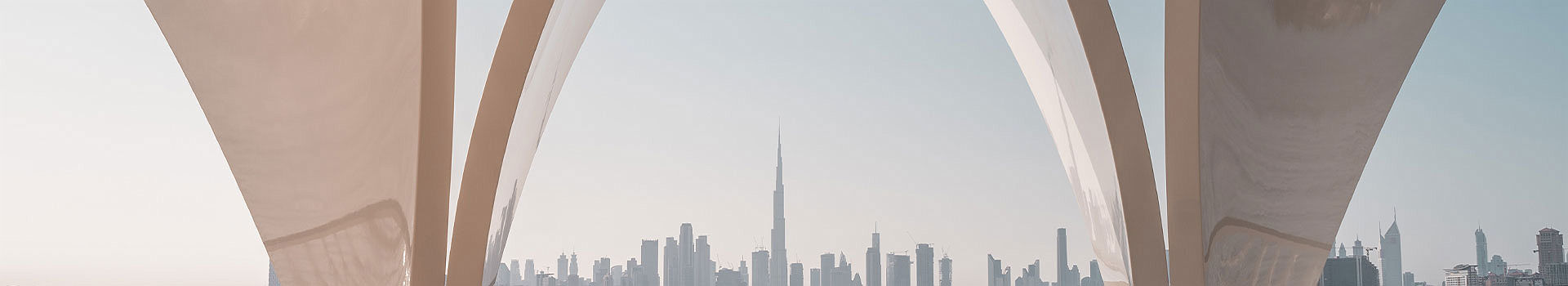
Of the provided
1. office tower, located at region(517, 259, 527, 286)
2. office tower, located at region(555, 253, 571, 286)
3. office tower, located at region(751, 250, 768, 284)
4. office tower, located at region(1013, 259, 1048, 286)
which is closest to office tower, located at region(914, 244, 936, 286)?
office tower, located at region(1013, 259, 1048, 286)

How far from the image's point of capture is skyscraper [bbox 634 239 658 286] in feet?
85.6

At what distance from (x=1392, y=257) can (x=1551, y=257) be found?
4.62 meters

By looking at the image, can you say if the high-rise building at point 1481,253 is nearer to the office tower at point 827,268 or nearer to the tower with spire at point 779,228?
the office tower at point 827,268

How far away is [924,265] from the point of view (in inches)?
890

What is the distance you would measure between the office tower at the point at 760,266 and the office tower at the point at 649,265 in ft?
8.55

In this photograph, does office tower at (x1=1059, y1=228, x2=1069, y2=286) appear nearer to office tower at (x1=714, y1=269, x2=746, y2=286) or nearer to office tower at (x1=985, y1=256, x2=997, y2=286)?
office tower at (x1=985, y1=256, x2=997, y2=286)

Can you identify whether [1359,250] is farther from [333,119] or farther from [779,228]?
[333,119]

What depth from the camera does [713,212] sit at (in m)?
28.8

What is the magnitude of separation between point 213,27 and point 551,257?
73.0 feet

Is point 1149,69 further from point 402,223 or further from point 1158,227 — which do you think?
point 402,223

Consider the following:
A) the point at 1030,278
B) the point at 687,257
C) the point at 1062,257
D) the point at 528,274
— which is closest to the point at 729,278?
the point at 687,257

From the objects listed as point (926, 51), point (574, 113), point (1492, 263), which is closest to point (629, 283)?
point (574, 113)

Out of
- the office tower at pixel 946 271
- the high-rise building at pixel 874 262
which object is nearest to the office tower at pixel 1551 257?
the office tower at pixel 946 271

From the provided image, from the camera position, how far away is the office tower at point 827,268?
25.3 meters
